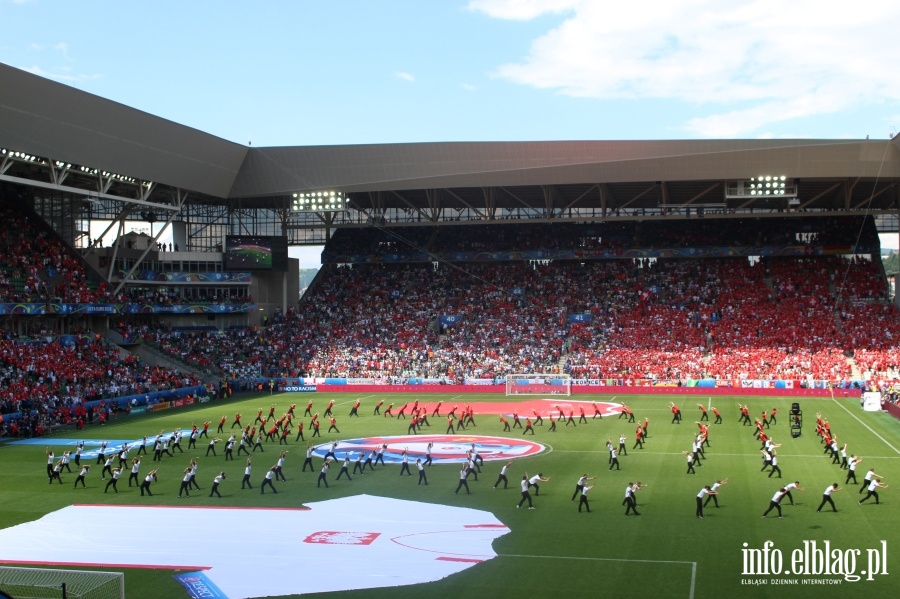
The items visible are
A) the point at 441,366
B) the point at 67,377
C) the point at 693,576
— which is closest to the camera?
the point at 693,576

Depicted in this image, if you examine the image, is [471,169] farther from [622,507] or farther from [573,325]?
[622,507]

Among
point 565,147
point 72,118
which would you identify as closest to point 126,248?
point 72,118

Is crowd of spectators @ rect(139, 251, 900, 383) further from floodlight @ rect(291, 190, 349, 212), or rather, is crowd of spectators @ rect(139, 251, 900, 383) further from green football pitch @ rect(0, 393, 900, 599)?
green football pitch @ rect(0, 393, 900, 599)

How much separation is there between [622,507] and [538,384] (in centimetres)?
3557

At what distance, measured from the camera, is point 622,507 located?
81.5 feet

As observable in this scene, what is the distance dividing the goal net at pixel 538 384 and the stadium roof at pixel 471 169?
12681 millimetres

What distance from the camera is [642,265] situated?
74.9m

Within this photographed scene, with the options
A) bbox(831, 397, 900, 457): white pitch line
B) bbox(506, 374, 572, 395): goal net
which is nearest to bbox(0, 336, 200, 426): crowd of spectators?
bbox(506, 374, 572, 395): goal net

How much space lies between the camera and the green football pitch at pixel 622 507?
18359 millimetres

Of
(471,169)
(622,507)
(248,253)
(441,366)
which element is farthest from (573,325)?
(622,507)

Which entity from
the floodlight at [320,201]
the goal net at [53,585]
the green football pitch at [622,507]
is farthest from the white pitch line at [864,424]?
the floodlight at [320,201]

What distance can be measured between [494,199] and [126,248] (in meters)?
27.7

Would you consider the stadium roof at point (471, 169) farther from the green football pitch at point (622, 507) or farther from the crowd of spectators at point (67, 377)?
the green football pitch at point (622, 507)

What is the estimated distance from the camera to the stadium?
68.9 feet
